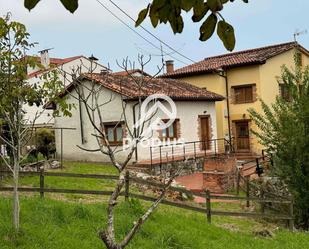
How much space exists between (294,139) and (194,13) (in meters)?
9.88

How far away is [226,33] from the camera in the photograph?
5.16 ft

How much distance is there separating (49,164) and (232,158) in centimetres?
772

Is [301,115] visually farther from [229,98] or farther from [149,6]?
[229,98]

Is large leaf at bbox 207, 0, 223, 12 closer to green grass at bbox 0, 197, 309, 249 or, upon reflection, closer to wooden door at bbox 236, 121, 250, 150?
green grass at bbox 0, 197, 309, 249

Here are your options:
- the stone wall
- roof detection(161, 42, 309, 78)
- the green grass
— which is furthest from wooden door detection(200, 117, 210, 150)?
the green grass

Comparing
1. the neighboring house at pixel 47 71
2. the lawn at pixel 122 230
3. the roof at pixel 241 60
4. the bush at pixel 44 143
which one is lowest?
the lawn at pixel 122 230

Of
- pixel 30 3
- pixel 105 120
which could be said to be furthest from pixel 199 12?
pixel 105 120

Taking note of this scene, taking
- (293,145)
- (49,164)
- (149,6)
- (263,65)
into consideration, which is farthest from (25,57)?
(263,65)

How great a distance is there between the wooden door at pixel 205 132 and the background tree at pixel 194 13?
21.1 metres

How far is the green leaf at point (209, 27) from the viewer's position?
158 centimetres

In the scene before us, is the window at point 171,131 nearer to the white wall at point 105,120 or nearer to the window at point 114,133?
the white wall at point 105,120

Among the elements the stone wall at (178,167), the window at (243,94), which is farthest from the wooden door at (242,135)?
the stone wall at (178,167)

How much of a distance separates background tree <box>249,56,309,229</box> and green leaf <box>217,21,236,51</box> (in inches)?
387

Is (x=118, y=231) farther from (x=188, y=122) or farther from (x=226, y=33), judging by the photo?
(x=188, y=122)
